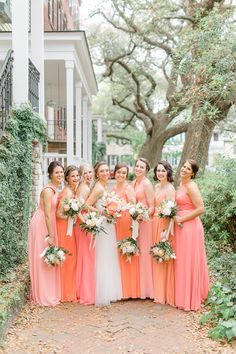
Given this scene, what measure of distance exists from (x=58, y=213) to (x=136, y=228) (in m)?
1.14

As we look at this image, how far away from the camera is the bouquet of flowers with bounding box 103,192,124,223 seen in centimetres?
605

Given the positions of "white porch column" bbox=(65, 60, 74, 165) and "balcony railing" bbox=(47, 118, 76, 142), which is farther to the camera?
"balcony railing" bbox=(47, 118, 76, 142)

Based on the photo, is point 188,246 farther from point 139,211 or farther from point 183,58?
point 183,58

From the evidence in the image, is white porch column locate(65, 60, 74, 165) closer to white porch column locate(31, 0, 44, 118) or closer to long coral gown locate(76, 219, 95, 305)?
white porch column locate(31, 0, 44, 118)

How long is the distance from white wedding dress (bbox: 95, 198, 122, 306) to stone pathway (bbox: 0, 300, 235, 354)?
0.16 m

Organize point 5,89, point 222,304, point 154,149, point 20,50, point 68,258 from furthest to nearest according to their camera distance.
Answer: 1. point 154,149
2. point 20,50
3. point 5,89
4. point 68,258
5. point 222,304

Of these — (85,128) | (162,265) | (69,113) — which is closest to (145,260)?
(162,265)

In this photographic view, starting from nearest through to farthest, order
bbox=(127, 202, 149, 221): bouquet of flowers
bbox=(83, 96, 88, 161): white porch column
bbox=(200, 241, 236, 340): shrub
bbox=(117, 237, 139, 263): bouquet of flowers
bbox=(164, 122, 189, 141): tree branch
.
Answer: bbox=(200, 241, 236, 340): shrub, bbox=(127, 202, 149, 221): bouquet of flowers, bbox=(117, 237, 139, 263): bouquet of flowers, bbox=(83, 96, 88, 161): white porch column, bbox=(164, 122, 189, 141): tree branch

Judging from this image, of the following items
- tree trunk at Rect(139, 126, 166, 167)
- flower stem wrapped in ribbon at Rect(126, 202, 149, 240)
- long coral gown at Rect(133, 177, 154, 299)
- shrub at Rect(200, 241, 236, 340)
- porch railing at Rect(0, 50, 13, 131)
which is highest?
porch railing at Rect(0, 50, 13, 131)

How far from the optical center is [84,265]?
6.38m

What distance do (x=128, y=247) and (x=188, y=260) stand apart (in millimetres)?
854

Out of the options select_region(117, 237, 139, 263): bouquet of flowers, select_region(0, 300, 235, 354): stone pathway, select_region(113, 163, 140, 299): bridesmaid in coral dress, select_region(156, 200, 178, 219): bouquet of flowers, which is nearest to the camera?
select_region(0, 300, 235, 354): stone pathway

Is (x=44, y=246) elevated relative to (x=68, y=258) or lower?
elevated

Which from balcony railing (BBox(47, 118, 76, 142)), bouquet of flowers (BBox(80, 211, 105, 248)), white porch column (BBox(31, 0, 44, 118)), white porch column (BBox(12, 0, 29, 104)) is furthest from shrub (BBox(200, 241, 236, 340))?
balcony railing (BBox(47, 118, 76, 142))
